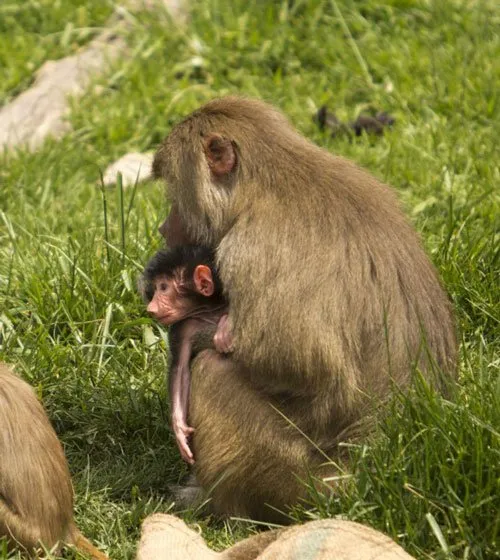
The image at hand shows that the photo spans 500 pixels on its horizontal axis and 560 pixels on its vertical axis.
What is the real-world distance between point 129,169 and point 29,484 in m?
3.55

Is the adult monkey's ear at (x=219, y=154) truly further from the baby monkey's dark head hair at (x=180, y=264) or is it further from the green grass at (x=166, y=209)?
the green grass at (x=166, y=209)

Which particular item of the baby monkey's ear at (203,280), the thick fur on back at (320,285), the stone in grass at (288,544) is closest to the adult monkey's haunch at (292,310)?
the thick fur on back at (320,285)

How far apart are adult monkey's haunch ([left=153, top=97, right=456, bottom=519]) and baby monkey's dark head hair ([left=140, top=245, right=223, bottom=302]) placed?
71 millimetres

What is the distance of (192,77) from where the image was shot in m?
8.84

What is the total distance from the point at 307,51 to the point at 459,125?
55.5 inches

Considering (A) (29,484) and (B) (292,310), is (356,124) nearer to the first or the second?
(B) (292,310)

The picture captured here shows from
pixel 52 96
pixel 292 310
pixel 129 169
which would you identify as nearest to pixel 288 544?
pixel 292 310

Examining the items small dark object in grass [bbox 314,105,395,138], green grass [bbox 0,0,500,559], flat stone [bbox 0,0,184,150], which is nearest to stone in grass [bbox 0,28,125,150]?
flat stone [bbox 0,0,184,150]

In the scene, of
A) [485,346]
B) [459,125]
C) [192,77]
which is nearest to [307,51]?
[192,77]

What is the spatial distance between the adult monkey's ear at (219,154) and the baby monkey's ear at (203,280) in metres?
0.36

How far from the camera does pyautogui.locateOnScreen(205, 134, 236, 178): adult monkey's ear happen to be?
5008 millimetres

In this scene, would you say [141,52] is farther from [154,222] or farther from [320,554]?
[320,554]

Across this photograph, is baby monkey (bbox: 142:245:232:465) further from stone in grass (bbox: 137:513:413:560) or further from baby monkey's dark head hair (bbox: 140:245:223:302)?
stone in grass (bbox: 137:513:413:560)

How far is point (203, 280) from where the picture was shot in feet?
16.7
